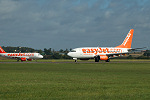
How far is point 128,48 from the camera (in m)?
91.8

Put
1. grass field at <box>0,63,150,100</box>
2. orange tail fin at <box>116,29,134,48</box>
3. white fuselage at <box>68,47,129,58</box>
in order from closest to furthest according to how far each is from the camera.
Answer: grass field at <box>0,63,150,100</box>, white fuselage at <box>68,47,129,58</box>, orange tail fin at <box>116,29,134,48</box>

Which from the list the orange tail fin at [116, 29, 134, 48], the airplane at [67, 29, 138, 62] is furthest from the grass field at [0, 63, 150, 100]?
the orange tail fin at [116, 29, 134, 48]

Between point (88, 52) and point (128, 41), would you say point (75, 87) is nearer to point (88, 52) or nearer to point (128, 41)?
point (88, 52)

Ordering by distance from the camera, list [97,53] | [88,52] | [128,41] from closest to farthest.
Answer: [88,52] → [97,53] → [128,41]

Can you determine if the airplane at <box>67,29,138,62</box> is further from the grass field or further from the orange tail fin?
the grass field

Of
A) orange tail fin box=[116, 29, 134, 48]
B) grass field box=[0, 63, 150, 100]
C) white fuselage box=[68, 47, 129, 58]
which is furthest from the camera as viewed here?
orange tail fin box=[116, 29, 134, 48]

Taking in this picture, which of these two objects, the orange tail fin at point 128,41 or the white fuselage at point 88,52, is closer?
the white fuselage at point 88,52

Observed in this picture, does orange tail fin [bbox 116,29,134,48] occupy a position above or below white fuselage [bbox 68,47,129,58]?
above

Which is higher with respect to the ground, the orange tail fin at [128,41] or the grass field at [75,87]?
the orange tail fin at [128,41]

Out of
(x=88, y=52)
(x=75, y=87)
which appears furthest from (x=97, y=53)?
(x=75, y=87)

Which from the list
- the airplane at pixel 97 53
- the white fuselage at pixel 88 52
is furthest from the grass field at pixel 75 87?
the airplane at pixel 97 53

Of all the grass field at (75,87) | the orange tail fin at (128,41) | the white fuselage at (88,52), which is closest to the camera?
the grass field at (75,87)

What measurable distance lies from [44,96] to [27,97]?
83 centimetres

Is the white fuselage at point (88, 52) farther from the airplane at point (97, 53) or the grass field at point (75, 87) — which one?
the grass field at point (75, 87)
